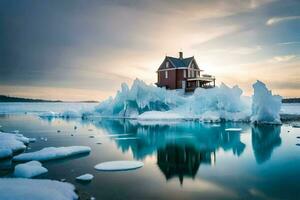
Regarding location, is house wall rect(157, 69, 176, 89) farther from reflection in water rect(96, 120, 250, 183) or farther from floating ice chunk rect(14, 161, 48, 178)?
floating ice chunk rect(14, 161, 48, 178)

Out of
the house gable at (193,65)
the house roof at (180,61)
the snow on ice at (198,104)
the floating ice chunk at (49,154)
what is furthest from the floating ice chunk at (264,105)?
the floating ice chunk at (49,154)

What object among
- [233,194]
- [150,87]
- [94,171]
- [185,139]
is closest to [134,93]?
[150,87]

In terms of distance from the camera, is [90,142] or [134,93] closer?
[90,142]

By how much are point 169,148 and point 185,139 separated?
11.8ft

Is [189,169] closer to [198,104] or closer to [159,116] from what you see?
[198,104]

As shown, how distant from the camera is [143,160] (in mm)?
13250

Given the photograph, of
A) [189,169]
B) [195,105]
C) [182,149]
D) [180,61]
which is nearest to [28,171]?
[189,169]

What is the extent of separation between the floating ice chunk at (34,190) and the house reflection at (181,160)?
142 inches

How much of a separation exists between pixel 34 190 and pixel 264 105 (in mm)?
25385

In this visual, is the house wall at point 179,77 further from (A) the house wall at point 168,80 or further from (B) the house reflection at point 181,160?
(B) the house reflection at point 181,160

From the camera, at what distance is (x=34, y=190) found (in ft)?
23.9

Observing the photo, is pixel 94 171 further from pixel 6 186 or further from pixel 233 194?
pixel 233 194

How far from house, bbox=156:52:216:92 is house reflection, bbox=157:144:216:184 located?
2483 cm

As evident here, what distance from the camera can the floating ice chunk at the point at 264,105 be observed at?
28.7 meters
